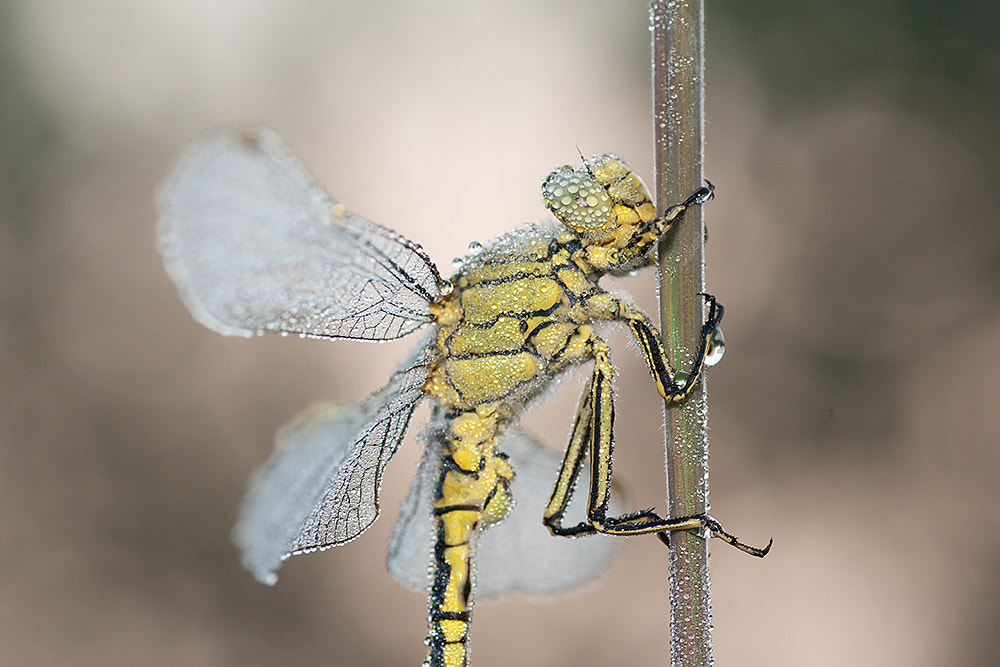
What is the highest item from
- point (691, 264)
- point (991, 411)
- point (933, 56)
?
point (933, 56)

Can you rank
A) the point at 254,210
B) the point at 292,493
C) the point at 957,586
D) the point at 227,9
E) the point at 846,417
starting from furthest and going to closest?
the point at 227,9
the point at 846,417
the point at 957,586
the point at 292,493
the point at 254,210

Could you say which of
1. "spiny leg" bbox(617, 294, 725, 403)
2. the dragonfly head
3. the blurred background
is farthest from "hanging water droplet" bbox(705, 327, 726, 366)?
the blurred background

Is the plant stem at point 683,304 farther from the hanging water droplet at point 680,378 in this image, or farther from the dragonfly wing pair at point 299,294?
the dragonfly wing pair at point 299,294

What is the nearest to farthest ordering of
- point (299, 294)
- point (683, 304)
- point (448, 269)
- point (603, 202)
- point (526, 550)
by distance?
point (683, 304) → point (603, 202) → point (299, 294) → point (526, 550) → point (448, 269)

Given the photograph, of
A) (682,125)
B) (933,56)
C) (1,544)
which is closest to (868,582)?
(933,56)

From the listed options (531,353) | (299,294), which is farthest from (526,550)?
(299,294)

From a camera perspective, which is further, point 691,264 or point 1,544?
point 1,544

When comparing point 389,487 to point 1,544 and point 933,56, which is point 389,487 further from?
point 933,56

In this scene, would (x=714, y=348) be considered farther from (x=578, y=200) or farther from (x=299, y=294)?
(x=299, y=294)
